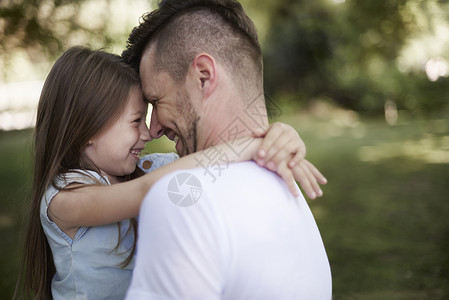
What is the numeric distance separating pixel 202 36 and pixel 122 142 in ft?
2.17

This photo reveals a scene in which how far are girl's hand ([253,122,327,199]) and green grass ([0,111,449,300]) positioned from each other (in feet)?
5.09

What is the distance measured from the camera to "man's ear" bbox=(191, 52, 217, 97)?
1.83 metres

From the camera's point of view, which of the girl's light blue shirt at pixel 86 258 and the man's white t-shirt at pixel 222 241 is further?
the girl's light blue shirt at pixel 86 258

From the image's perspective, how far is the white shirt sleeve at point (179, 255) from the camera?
4.11 feet

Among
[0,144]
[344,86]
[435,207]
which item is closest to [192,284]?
[435,207]

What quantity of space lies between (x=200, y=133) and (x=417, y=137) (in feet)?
42.1

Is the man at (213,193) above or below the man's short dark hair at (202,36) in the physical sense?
below

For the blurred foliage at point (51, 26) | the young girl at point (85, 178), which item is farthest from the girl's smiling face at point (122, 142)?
the blurred foliage at point (51, 26)

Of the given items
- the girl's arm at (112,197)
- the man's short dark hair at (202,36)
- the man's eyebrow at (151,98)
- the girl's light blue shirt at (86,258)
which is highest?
the man's short dark hair at (202,36)

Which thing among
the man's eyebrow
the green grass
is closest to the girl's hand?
the man's eyebrow

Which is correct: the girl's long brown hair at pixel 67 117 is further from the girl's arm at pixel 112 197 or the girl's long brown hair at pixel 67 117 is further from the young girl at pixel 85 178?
the girl's arm at pixel 112 197

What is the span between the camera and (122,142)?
7.36ft

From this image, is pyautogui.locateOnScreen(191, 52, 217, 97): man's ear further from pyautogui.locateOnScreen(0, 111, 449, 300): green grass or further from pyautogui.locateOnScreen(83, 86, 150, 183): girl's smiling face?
pyautogui.locateOnScreen(0, 111, 449, 300): green grass

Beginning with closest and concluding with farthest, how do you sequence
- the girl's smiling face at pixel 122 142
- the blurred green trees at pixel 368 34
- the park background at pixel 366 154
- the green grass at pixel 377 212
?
the girl's smiling face at pixel 122 142 < the green grass at pixel 377 212 < the park background at pixel 366 154 < the blurred green trees at pixel 368 34
